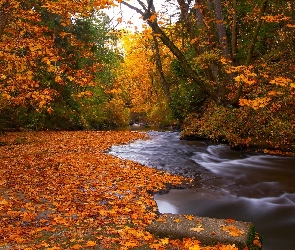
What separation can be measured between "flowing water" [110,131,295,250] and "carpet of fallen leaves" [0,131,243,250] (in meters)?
0.82

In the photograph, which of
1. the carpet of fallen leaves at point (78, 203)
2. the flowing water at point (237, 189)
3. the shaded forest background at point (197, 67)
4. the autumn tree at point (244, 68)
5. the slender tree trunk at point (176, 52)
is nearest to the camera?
the carpet of fallen leaves at point (78, 203)

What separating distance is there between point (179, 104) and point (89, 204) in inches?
597

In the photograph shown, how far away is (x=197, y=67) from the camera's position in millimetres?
18094

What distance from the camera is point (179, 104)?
2081 cm

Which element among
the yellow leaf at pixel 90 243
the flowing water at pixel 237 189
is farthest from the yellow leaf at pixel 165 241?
the flowing water at pixel 237 189

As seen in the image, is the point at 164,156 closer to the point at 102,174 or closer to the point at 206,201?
the point at 102,174

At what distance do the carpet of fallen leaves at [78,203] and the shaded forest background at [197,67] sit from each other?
1.98 meters

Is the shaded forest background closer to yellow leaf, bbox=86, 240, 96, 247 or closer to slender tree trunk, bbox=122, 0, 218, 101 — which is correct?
slender tree trunk, bbox=122, 0, 218, 101

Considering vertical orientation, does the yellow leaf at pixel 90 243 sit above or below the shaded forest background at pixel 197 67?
below

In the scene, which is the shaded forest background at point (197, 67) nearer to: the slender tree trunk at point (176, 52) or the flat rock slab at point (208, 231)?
the slender tree trunk at point (176, 52)

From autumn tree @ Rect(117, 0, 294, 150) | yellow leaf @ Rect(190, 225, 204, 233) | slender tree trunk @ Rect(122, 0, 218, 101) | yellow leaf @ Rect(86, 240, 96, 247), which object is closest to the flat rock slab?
yellow leaf @ Rect(190, 225, 204, 233)

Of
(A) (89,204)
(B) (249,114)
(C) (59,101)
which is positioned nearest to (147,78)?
(C) (59,101)

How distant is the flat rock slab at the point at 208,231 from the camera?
4.48 m

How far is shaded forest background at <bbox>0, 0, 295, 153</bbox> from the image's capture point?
29.0ft
